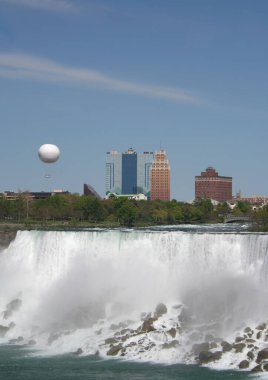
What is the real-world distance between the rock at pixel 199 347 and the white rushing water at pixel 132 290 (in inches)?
9.9

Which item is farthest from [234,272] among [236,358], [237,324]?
[236,358]

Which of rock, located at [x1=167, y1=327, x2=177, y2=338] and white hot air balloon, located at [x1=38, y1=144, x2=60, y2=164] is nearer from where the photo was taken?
rock, located at [x1=167, y1=327, x2=177, y2=338]

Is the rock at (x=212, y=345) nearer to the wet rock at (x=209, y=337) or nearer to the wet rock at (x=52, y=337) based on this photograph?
the wet rock at (x=209, y=337)

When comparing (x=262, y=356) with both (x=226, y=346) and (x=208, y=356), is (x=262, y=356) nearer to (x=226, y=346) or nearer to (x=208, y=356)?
(x=226, y=346)

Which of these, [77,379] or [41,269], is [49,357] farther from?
[41,269]

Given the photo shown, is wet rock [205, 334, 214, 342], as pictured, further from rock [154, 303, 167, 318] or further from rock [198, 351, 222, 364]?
rock [154, 303, 167, 318]

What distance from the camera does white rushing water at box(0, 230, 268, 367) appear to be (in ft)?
105

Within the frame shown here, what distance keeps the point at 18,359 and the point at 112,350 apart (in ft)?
12.5

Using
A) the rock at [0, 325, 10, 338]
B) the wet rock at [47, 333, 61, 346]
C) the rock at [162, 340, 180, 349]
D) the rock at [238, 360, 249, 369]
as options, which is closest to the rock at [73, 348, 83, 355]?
the wet rock at [47, 333, 61, 346]

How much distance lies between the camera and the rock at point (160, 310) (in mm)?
34000

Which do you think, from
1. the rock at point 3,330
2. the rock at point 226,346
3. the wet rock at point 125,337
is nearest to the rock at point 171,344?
the wet rock at point 125,337

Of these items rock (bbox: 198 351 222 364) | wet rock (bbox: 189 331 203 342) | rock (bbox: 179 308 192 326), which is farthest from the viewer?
rock (bbox: 179 308 192 326)

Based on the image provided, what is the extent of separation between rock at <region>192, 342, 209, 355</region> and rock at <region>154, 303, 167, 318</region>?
12.5 ft

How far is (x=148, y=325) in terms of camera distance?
3266 centimetres
